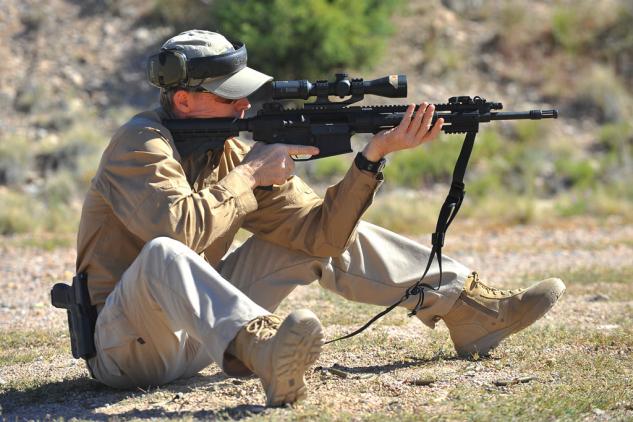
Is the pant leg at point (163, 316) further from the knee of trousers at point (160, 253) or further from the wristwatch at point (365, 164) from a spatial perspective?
the wristwatch at point (365, 164)

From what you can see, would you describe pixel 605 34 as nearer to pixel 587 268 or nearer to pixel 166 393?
pixel 587 268

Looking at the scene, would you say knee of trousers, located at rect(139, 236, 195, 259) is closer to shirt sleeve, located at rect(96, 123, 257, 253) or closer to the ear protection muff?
shirt sleeve, located at rect(96, 123, 257, 253)

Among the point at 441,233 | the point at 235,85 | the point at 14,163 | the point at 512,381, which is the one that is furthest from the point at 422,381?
the point at 14,163

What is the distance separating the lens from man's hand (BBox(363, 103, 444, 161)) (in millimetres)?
4137

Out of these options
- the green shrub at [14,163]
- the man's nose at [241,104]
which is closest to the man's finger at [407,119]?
the man's nose at [241,104]

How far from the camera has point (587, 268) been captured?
8203 mm

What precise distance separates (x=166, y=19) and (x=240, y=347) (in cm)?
1390

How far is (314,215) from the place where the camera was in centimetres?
438

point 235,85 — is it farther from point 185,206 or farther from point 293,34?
point 293,34

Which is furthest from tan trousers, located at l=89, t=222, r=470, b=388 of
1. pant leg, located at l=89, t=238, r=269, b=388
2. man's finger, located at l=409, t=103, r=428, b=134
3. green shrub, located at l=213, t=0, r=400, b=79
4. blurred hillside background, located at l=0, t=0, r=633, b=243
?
green shrub, located at l=213, t=0, r=400, b=79

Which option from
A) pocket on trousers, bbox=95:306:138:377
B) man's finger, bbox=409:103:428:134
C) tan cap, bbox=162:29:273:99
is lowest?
pocket on trousers, bbox=95:306:138:377

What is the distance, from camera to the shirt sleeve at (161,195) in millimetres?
3785

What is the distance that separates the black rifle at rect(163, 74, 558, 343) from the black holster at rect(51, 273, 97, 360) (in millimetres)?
687

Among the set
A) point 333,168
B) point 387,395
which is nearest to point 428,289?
point 387,395
